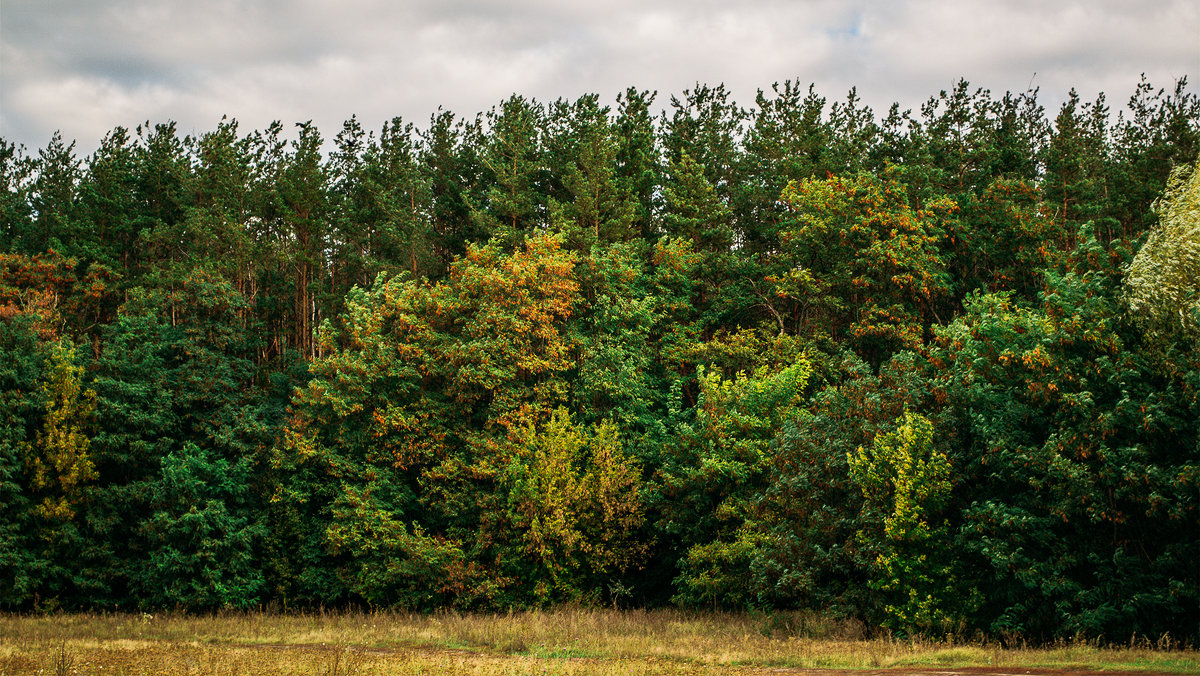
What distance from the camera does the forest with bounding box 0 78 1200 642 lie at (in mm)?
21438

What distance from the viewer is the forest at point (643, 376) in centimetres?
2144

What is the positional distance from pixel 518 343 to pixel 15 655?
20.4 meters

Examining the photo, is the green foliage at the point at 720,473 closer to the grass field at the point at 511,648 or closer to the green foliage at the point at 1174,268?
the grass field at the point at 511,648

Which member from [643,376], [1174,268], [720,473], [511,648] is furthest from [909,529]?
[643,376]

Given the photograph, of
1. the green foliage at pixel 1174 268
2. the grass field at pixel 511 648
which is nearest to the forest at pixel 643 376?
the green foliage at pixel 1174 268

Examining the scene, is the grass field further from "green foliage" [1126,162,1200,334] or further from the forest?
"green foliage" [1126,162,1200,334]

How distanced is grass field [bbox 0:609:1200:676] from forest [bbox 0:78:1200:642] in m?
2.77

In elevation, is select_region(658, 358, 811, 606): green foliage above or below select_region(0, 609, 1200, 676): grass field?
above

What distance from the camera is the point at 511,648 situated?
877 inches

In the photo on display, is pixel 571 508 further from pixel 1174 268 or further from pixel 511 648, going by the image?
pixel 1174 268

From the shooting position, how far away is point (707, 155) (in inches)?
1948

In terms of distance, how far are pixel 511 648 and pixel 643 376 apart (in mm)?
17020

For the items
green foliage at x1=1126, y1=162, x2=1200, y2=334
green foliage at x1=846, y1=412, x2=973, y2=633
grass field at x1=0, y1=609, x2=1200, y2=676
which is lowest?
grass field at x1=0, y1=609, x2=1200, y2=676

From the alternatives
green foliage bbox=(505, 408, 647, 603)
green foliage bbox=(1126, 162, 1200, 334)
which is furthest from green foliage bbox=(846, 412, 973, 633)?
green foliage bbox=(505, 408, 647, 603)
